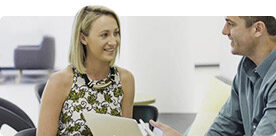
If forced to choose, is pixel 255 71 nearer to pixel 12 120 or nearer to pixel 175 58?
pixel 175 58

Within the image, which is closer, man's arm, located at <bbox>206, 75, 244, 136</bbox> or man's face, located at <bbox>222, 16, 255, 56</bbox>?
man's face, located at <bbox>222, 16, 255, 56</bbox>

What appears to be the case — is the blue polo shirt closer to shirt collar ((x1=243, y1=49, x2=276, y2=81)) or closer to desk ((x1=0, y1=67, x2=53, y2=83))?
shirt collar ((x1=243, y1=49, x2=276, y2=81))

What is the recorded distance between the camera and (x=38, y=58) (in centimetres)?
207

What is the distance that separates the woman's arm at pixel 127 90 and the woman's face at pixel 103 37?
0.13 m

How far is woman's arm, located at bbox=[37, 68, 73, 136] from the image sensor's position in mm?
1244

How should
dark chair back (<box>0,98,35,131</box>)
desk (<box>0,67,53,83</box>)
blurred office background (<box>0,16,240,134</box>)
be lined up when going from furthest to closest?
desk (<box>0,67,53,83</box>), blurred office background (<box>0,16,240,134</box>), dark chair back (<box>0,98,35,131</box>)

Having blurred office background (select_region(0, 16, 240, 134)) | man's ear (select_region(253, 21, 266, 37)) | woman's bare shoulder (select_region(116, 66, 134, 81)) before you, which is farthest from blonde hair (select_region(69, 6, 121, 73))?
blurred office background (select_region(0, 16, 240, 134))

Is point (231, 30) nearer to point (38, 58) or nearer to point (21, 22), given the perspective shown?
point (38, 58)

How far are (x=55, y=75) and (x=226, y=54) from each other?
0.88 m

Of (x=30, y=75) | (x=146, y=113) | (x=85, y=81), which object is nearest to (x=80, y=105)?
Answer: (x=85, y=81)

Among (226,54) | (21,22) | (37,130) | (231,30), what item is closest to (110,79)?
(37,130)

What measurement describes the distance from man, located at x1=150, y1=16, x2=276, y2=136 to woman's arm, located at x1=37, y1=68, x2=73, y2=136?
0.34 metres

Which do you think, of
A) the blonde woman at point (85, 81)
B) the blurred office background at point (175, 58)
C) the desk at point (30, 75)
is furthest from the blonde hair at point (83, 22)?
the desk at point (30, 75)

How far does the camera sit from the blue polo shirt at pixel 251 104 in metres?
1.06
